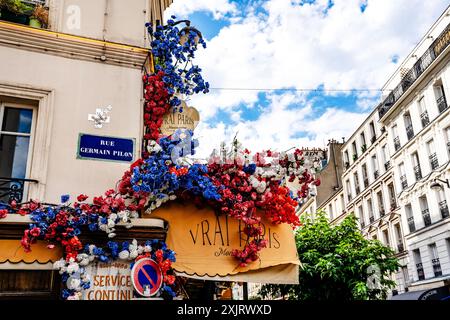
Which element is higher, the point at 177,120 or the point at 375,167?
the point at 375,167

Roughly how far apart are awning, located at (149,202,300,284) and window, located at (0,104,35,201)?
1969mm

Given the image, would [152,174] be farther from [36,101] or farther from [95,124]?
[36,101]

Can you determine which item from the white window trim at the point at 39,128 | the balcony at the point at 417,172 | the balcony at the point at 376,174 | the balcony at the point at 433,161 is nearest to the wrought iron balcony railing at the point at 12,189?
the white window trim at the point at 39,128

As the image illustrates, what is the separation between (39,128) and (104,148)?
0.92m

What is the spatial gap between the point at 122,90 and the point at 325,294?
12.2m

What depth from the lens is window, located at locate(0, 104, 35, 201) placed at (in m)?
6.26

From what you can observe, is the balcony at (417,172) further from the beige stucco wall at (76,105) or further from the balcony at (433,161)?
the beige stucco wall at (76,105)

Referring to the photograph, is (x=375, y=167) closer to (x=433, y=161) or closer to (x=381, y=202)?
(x=381, y=202)

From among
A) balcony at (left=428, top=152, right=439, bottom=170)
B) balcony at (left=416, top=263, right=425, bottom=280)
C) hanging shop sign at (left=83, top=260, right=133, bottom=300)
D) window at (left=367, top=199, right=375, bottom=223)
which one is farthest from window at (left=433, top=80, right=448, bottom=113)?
hanging shop sign at (left=83, top=260, right=133, bottom=300)

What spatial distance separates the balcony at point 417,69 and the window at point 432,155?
4.23 metres

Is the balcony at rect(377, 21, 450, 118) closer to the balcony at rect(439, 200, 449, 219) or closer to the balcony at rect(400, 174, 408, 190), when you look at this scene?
the balcony at rect(400, 174, 408, 190)

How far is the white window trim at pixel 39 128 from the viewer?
6.11m

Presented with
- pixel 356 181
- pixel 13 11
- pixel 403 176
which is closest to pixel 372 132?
pixel 356 181

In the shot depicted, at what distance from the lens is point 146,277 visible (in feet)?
18.6
